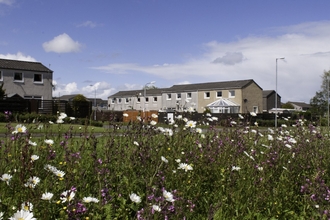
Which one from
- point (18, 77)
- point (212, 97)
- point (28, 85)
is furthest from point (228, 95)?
point (18, 77)

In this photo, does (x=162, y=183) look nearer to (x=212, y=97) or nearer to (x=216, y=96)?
(x=216, y=96)

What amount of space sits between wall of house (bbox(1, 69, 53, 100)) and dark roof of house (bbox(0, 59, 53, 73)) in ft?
1.42

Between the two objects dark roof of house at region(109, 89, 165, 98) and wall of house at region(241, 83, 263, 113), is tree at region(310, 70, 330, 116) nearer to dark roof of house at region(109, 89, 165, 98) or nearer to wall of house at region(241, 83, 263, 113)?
wall of house at region(241, 83, 263, 113)

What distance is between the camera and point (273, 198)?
411 centimetres

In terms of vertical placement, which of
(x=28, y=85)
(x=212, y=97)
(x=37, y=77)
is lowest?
(x=212, y=97)

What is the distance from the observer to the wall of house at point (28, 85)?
3825 centimetres

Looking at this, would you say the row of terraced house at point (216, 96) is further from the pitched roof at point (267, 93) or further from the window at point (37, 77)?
the pitched roof at point (267, 93)

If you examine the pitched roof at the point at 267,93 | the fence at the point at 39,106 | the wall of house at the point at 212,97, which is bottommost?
the fence at the point at 39,106

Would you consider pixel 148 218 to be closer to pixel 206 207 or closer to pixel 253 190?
pixel 206 207

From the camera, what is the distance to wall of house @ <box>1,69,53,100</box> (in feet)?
125

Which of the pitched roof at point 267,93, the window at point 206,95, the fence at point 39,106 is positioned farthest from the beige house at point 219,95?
the fence at point 39,106

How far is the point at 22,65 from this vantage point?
131 feet

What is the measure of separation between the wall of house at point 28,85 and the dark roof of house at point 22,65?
43 cm

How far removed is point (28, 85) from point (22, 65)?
2.49 m
